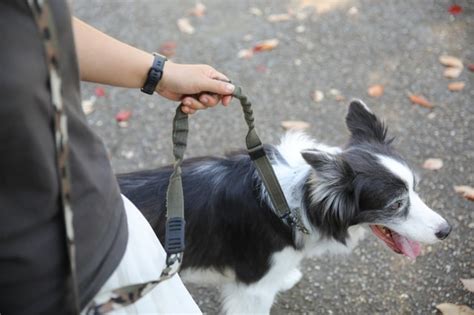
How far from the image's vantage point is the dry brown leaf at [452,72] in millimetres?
4145

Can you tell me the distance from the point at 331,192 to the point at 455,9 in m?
3.19

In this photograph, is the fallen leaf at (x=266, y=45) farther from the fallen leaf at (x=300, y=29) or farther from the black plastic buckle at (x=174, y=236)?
the black plastic buckle at (x=174, y=236)

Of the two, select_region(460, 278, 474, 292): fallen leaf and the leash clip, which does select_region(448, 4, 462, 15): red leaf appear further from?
the leash clip

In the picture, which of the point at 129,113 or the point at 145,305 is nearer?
the point at 145,305

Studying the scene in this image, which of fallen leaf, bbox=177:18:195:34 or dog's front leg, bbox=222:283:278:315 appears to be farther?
fallen leaf, bbox=177:18:195:34

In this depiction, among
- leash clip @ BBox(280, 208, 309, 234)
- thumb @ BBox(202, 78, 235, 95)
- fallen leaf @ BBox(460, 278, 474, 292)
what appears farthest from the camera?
fallen leaf @ BBox(460, 278, 474, 292)

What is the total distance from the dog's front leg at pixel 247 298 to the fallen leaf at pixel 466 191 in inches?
56.0

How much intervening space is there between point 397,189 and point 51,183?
1.58 meters

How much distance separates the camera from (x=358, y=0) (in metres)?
5.04

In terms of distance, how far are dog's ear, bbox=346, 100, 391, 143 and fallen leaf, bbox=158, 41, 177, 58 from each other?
2638 millimetres

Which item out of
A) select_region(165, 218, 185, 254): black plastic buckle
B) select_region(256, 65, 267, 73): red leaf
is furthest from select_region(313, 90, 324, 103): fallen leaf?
select_region(165, 218, 185, 254): black plastic buckle

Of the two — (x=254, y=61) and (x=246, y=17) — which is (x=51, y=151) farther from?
(x=246, y=17)

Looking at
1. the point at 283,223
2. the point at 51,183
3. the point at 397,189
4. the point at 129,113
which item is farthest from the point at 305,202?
the point at 129,113

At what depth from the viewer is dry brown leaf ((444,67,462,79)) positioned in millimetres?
4145
